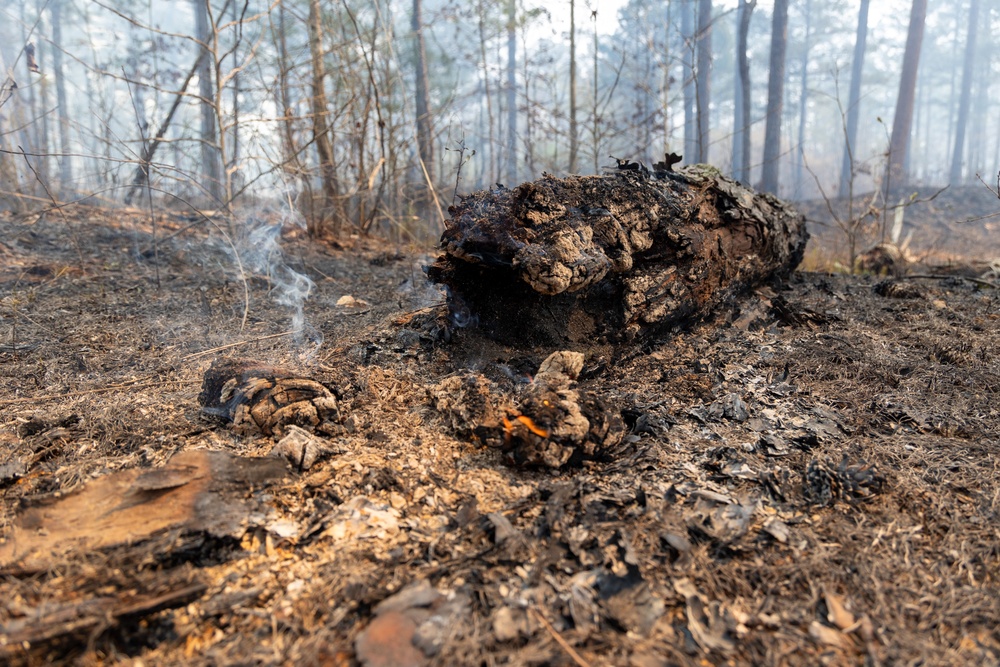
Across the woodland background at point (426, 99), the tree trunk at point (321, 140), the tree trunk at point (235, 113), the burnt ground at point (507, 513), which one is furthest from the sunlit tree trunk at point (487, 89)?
the burnt ground at point (507, 513)

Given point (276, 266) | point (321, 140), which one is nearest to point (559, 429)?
point (276, 266)

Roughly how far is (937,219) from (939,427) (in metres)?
17.8

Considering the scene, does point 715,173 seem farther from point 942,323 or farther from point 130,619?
point 130,619

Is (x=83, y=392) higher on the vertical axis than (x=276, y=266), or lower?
lower

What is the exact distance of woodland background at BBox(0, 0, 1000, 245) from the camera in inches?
203

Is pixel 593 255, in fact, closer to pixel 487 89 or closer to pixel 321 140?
pixel 321 140

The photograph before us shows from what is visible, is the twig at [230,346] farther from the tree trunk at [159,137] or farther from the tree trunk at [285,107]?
the tree trunk at [285,107]

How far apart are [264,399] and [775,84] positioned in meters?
12.8

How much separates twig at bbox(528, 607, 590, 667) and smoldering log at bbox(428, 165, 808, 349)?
1478 millimetres

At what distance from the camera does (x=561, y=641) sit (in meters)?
1.23

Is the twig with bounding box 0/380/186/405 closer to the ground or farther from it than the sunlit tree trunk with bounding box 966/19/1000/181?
closer to the ground

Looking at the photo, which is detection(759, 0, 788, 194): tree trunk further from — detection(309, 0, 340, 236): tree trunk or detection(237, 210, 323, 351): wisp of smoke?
detection(237, 210, 323, 351): wisp of smoke

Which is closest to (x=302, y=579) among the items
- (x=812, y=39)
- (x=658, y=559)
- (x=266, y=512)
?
(x=266, y=512)

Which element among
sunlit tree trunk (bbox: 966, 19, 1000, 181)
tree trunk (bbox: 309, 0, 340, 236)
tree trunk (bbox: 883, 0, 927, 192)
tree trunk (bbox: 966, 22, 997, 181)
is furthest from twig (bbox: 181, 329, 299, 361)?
sunlit tree trunk (bbox: 966, 19, 1000, 181)
